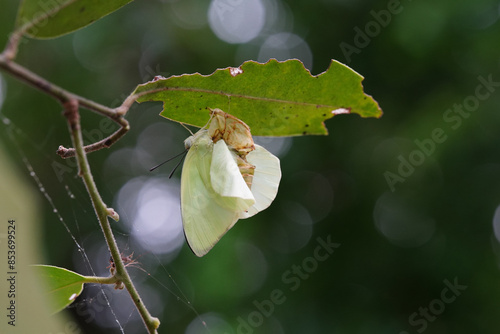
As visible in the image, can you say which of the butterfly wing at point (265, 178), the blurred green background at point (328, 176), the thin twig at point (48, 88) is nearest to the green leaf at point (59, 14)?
the thin twig at point (48, 88)

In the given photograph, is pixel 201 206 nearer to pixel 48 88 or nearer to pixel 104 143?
pixel 104 143

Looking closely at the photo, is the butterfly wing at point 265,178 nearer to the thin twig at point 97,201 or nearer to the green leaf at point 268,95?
the green leaf at point 268,95

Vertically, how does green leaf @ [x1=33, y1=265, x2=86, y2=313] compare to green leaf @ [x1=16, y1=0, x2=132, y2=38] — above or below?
below

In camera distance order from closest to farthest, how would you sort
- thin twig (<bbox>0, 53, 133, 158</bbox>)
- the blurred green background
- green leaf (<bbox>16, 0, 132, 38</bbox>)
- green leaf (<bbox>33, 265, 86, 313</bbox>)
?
thin twig (<bbox>0, 53, 133, 158</bbox>) < green leaf (<bbox>16, 0, 132, 38</bbox>) < green leaf (<bbox>33, 265, 86, 313</bbox>) < the blurred green background

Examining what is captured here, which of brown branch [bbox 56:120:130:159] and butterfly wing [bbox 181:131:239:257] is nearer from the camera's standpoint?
brown branch [bbox 56:120:130:159]

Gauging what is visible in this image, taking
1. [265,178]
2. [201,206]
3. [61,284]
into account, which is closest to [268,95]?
[265,178]

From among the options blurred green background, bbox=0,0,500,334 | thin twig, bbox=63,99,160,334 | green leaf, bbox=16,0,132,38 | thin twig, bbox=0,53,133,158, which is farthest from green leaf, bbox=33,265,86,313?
blurred green background, bbox=0,0,500,334

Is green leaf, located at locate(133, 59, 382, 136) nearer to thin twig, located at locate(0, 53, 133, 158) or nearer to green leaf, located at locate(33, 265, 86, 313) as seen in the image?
thin twig, located at locate(0, 53, 133, 158)
